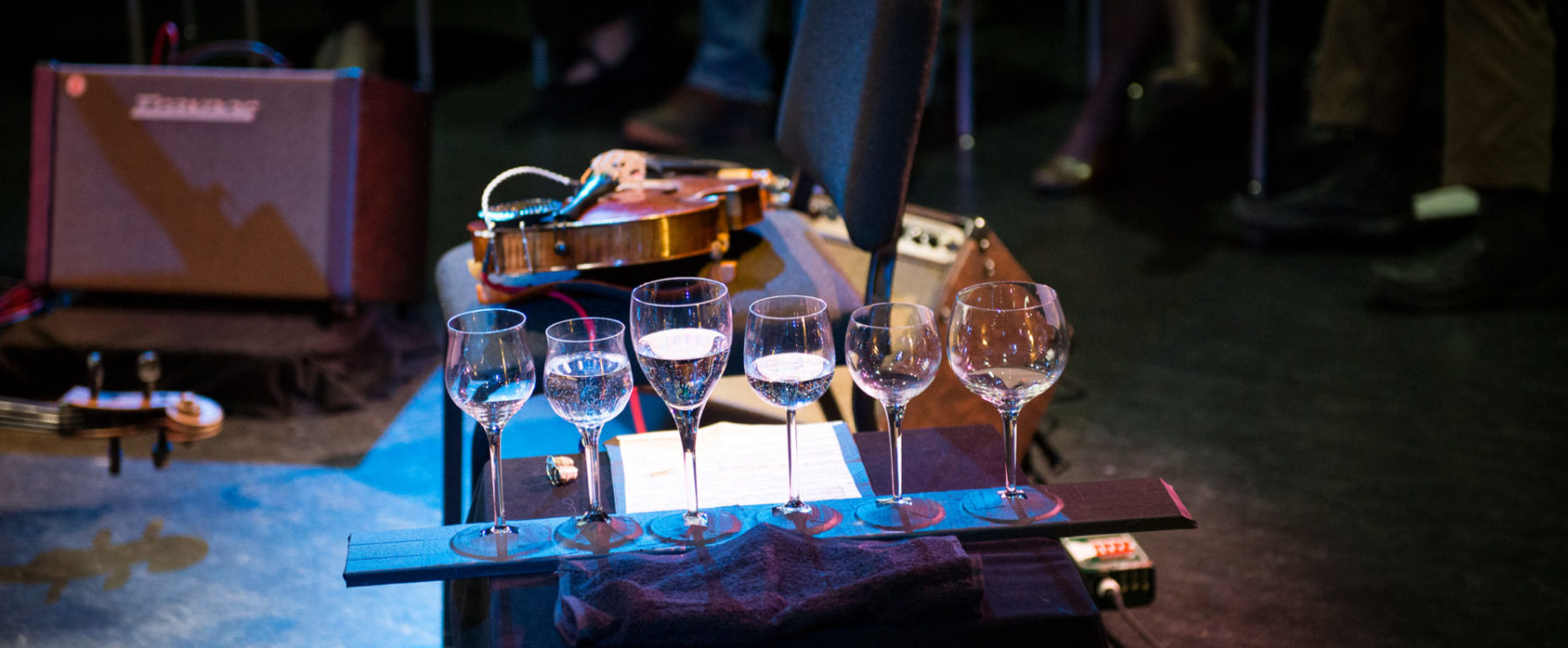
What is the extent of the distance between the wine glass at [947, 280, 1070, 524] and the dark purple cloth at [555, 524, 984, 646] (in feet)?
0.35

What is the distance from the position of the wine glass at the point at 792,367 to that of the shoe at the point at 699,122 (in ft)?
10.1

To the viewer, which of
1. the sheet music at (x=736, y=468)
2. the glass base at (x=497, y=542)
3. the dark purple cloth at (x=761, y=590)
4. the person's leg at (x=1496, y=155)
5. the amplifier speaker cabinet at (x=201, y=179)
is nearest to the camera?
the dark purple cloth at (x=761, y=590)

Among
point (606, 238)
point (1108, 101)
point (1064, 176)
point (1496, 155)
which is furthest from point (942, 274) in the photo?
point (1108, 101)

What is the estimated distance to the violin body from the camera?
140 centimetres

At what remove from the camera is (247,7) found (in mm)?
4586

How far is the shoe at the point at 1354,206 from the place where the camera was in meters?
3.07

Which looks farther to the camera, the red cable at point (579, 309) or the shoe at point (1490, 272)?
the shoe at point (1490, 272)

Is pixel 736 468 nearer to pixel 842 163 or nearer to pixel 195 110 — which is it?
pixel 842 163

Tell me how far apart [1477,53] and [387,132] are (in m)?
2.11

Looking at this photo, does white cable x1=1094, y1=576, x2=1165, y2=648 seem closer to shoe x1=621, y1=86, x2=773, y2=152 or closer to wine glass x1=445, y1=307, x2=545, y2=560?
wine glass x1=445, y1=307, x2=545, y2=560

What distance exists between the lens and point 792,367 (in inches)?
37.7

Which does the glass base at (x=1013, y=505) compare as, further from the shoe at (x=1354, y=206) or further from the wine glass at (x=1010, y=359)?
the shoe at (x=1354, y=206)

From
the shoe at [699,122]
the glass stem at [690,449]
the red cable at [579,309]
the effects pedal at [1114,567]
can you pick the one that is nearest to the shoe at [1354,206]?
the shoe at [699,122]

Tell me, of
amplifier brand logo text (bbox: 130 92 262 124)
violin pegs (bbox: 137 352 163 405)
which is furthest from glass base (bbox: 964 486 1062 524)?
amplifier brand logo text (bbox: 130 92 262 124)
